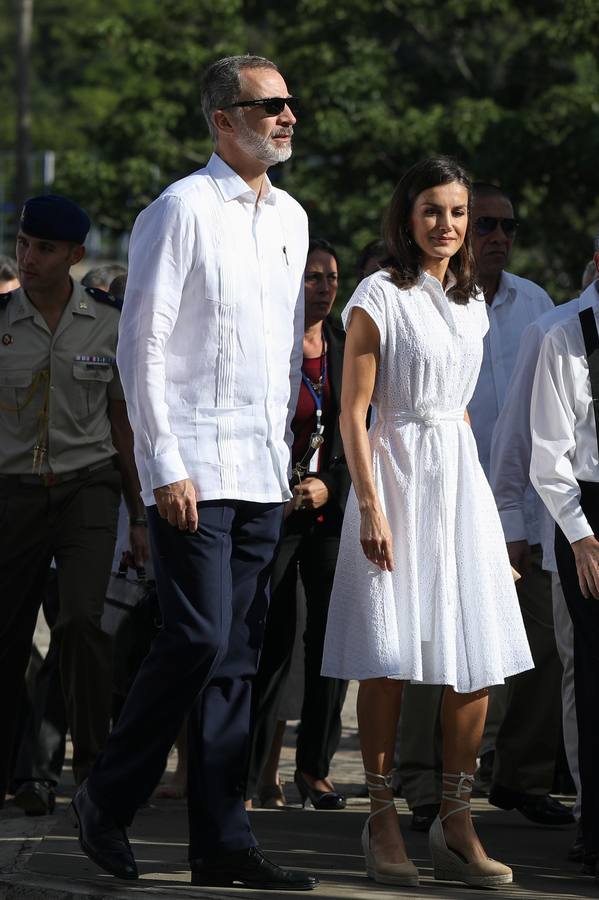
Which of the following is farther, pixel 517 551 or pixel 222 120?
pixel 517 551

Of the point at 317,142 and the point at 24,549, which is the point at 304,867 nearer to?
the point at 24,549

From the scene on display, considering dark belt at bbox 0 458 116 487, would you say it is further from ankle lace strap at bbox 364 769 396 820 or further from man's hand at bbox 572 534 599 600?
man's hand at bbox 572 534 599 600

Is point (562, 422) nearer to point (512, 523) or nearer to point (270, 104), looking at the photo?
point (512, 523)

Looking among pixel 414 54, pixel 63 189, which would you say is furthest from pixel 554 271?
pixel 63 189

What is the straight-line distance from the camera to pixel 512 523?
5.76 metres

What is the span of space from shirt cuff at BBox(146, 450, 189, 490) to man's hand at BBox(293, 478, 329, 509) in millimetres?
1670

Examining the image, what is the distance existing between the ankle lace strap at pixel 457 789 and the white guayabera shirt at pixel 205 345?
39.0 inches

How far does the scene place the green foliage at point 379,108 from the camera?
17031 mm

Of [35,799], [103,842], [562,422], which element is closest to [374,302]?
[562,422]

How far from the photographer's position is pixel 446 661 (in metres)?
4.70

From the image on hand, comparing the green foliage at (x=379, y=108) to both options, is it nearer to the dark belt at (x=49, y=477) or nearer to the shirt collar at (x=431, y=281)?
the dark belt at (x=49, y=477)

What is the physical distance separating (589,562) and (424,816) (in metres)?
1.43

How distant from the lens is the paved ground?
457 cm

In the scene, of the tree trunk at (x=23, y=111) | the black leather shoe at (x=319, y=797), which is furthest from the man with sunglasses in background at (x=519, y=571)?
the tree trunk at (x=23, y=111)
